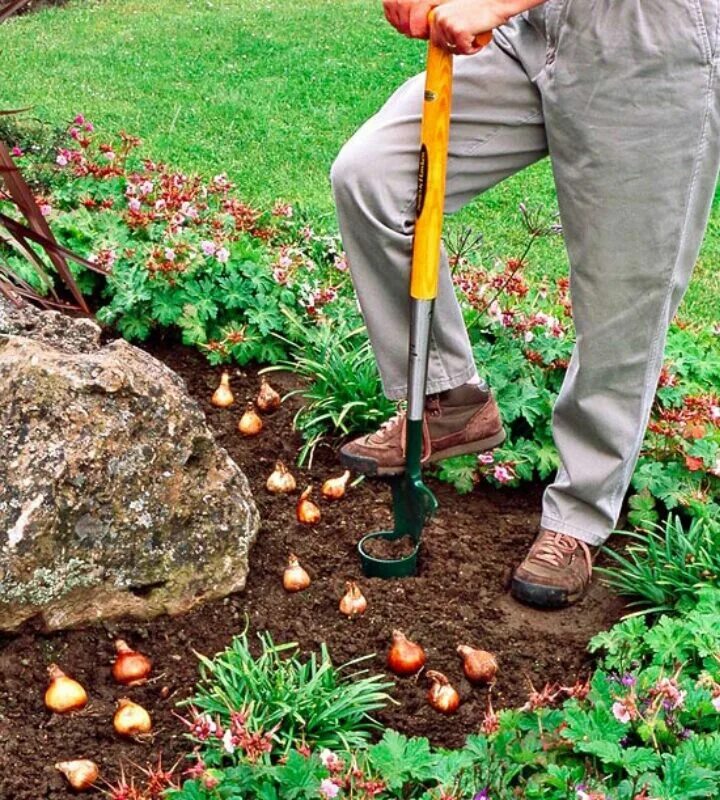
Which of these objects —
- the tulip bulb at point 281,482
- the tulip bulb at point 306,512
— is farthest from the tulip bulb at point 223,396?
the tulip bulb at point 306,512

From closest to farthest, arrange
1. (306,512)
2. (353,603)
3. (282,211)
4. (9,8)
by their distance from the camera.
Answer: (353,603) < (9,8) < (306,512) < (282,211)

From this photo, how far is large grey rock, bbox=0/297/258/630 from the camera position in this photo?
2920 mm

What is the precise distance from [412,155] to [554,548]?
1.09m

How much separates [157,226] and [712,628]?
2724 millimetres

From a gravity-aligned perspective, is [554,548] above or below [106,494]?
below

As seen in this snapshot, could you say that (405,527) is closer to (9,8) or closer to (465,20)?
(465,20)

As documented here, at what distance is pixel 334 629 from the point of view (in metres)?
3.17

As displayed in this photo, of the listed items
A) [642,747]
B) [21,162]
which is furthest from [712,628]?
[21,162]

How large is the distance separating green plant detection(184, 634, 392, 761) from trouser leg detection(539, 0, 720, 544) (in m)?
0.89

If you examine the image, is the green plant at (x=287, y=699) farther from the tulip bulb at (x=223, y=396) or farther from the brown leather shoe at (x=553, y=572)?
the tulip bulb at (x=223, y=396)

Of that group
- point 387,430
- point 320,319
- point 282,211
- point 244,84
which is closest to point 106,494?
point 387,430

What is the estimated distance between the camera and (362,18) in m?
11.6

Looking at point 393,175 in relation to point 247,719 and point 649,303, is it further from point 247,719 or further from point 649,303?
point 247,719

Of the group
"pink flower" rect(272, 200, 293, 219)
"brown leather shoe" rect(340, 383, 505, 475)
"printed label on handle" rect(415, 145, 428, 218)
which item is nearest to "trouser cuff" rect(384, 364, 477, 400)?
"brown leather shoe" rect(340, 383, 505, 475)
